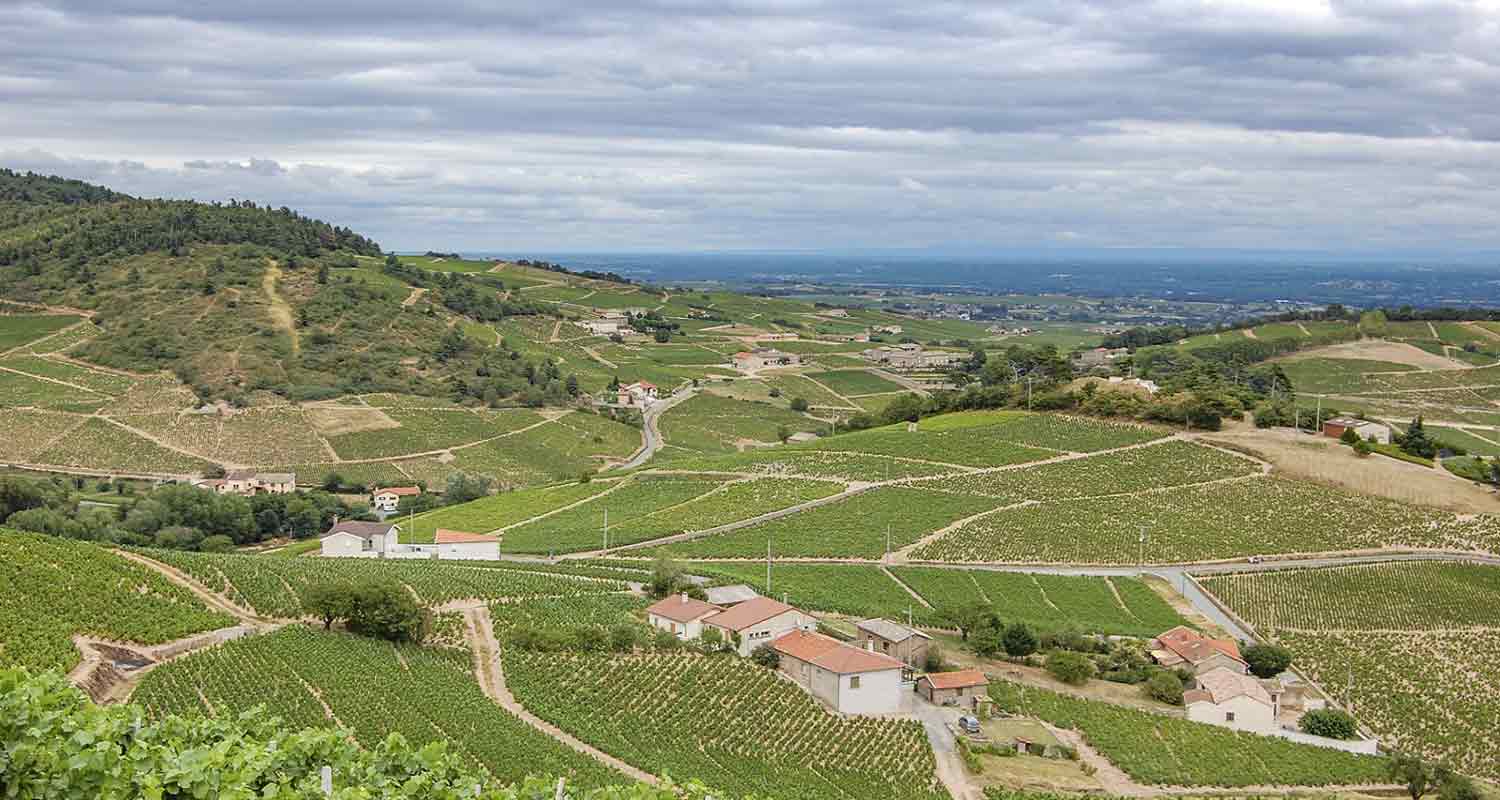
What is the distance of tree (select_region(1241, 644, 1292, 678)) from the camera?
44406mm

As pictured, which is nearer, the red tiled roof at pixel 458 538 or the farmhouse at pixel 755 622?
the farmhouse at pixel 755 622

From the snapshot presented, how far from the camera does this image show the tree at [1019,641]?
4488cm

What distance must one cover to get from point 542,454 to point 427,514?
2006cm

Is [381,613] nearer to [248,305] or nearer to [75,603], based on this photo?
[75,603]

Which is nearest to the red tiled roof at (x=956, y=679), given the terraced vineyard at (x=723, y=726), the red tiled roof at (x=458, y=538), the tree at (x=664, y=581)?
the terraced vineyard at (x=723, y=726)

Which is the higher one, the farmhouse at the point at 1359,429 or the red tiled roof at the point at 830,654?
the farmhouse at the point at 1359,429

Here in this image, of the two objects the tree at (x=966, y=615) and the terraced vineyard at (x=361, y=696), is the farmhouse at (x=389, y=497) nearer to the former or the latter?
the tree at (x=966, y=615)

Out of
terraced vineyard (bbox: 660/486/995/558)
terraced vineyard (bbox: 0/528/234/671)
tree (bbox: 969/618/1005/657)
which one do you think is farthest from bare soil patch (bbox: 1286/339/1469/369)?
terraced vineyard (bbox: 0/528/234/671)

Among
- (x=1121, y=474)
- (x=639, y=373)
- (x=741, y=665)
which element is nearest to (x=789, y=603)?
(x=741, y=665)

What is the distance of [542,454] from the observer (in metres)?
92.4

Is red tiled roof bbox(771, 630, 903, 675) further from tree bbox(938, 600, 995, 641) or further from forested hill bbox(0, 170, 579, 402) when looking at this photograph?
forested hill bbox(0, 170, 579, 402)

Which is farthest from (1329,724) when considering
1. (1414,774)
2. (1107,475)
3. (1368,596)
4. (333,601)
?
(333,601)

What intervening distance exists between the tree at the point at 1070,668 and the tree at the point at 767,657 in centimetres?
997

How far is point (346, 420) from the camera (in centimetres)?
9344
